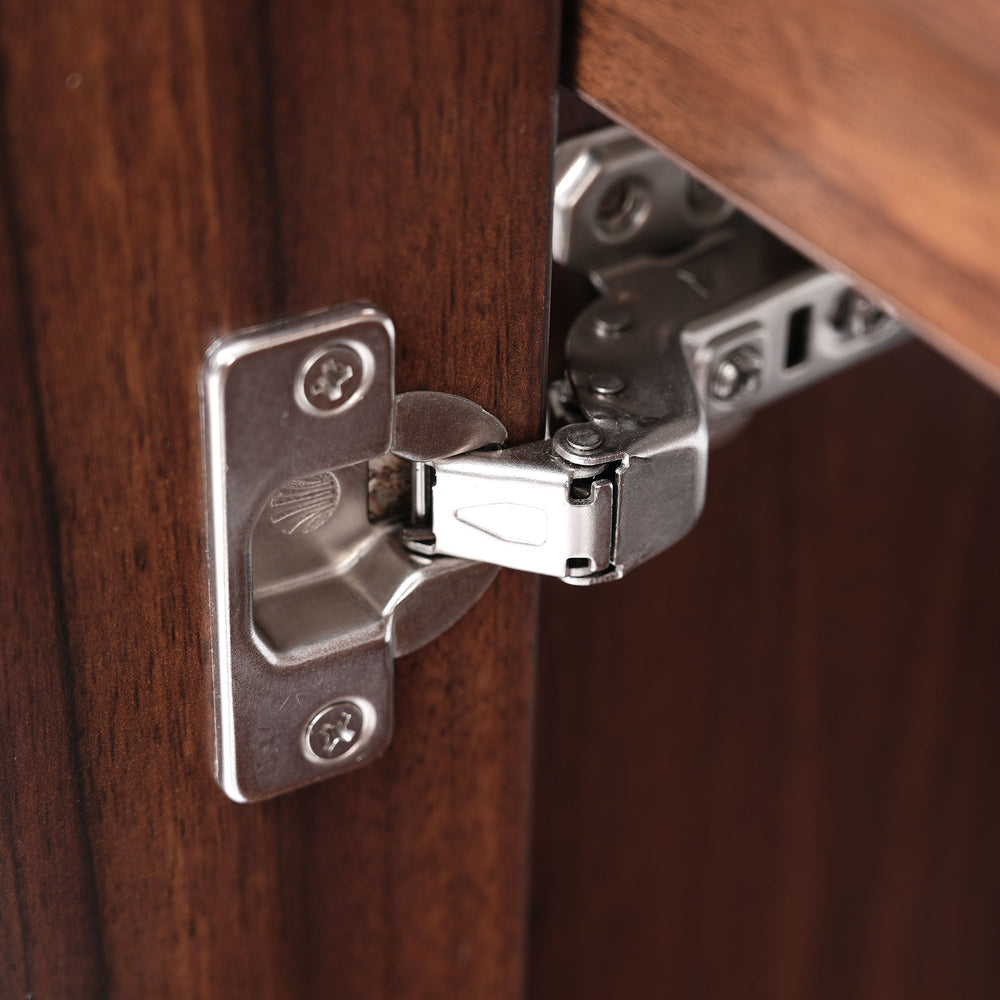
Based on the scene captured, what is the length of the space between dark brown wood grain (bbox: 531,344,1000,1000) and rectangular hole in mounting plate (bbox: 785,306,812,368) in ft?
0.43

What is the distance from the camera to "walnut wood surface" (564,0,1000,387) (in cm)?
21

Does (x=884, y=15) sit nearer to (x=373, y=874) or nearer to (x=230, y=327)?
(x=230, y=327)

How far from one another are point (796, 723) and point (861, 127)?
41 cm

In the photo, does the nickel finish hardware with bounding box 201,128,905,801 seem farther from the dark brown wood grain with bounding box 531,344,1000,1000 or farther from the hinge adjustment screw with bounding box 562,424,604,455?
the dark brown wood grain with bounding box 531,344,1000,1000

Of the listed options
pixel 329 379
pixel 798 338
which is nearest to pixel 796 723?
pixel 798 338

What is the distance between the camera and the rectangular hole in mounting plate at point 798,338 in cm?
37

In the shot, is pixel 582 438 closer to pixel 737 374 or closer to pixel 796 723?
pixel 737 374

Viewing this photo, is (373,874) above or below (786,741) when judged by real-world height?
above

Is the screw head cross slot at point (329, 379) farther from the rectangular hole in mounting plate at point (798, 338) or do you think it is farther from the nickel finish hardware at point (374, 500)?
the rectangular hole in mounting plate at point (798, 338)

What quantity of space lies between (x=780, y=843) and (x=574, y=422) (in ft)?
1.21

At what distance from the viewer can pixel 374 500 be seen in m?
0.30

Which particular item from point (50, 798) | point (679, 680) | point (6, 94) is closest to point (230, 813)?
point (50, 798)

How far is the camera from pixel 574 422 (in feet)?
1.01

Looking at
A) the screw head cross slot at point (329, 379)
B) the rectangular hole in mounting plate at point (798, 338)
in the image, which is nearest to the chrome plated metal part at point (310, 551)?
the screw head cross slot at point (329, 379)
